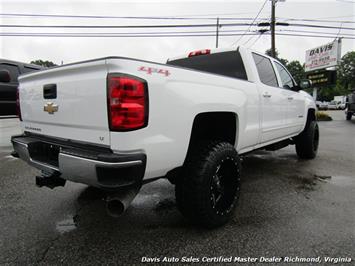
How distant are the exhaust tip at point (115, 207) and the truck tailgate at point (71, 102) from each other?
45 cm

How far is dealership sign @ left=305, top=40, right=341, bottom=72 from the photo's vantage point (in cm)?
2064

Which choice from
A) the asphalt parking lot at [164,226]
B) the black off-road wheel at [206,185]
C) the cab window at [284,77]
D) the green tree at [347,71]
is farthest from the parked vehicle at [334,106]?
the black off-road wheel at [206,185]

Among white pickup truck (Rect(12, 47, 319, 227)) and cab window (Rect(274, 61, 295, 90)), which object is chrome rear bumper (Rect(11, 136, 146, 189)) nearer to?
white pickup truck (Rect(12, 47, 319, 227))

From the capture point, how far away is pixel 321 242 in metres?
2.24

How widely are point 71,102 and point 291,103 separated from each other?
11.7 ft

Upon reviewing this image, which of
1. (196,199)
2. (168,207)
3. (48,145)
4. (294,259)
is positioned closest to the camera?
(294,259)

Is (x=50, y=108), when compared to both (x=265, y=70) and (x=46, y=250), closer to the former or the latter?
(x=46, y=250)

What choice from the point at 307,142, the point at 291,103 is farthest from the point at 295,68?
the point at 291,103

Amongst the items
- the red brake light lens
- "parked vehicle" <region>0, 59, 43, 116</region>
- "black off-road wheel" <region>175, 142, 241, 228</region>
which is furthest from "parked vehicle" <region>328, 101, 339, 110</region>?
"black off-road wheel" <region>175, 142, 241, 228</region>

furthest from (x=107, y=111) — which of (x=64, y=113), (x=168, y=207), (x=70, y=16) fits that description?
(x=70, y=16)

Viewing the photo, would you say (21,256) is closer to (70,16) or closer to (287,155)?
(287,155)

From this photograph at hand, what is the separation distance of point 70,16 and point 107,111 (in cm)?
1987

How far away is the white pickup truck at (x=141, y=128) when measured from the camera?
1.76m

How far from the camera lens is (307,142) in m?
5.22
